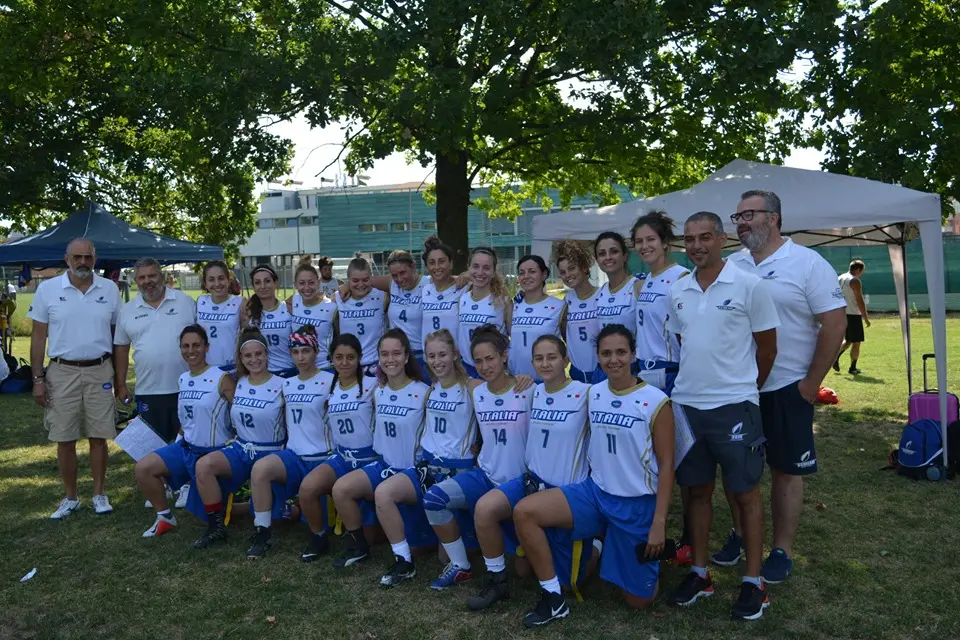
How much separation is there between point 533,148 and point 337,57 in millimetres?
3512

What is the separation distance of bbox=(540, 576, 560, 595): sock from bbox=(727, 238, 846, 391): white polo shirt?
55.4 inches

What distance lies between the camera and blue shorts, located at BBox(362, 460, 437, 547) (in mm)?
4652

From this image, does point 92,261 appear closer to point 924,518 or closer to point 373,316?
point 373,316

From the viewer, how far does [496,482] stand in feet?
14.2

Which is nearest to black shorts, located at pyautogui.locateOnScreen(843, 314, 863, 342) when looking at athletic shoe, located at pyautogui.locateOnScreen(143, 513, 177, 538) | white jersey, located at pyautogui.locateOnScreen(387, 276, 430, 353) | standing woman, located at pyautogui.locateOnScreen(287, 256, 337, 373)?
white jersey, located at pyautogui.locateOnScreen(387, 276, 430, 353)

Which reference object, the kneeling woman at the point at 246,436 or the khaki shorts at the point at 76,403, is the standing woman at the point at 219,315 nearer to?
the kneeling woman at the point at 246,436

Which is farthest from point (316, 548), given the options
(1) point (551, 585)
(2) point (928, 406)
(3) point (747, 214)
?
(2) point (928, 406)

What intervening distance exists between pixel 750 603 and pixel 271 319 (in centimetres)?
367

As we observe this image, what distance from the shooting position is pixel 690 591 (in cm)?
397

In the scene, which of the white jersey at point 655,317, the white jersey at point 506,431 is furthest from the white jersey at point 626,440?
the white jersey at point 655,317

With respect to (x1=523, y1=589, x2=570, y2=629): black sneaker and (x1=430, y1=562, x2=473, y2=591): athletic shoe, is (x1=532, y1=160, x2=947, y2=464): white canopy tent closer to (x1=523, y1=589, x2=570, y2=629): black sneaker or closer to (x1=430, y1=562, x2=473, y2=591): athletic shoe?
(x1=523, y1=589, x2=570, y2=629): black sneaker

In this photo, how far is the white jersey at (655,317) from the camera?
177 inches

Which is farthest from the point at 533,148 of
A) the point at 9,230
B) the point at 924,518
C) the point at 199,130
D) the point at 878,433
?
the point at 9,230

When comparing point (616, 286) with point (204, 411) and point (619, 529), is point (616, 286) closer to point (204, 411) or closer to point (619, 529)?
point (619, 529)
